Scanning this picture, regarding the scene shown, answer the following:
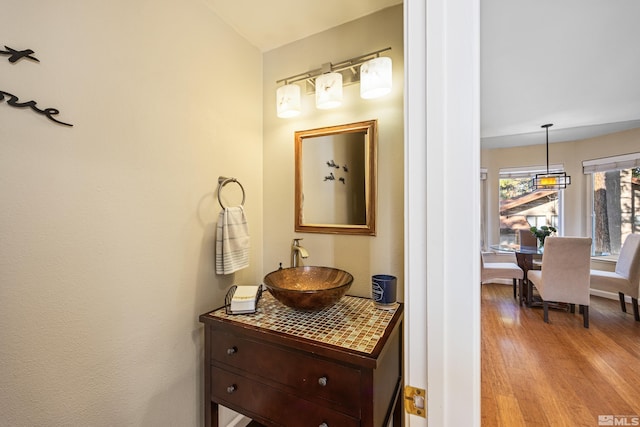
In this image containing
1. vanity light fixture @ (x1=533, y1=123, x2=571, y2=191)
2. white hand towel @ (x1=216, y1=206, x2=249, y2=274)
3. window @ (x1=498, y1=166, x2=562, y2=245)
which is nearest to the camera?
white hand towel @ (x1=216, y1=206, x2=249, y2=274)

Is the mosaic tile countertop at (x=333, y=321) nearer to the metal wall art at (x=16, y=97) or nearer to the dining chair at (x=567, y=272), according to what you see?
the metal wall art at (x=16, y=97)

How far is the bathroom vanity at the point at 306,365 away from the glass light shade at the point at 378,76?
1107 millimetres

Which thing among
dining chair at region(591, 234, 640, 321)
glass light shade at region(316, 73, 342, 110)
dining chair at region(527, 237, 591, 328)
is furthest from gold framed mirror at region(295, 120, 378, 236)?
dining chair at region(591, 234, 640, 321)

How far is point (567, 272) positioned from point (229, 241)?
11.5ft

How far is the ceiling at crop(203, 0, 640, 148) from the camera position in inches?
54.2

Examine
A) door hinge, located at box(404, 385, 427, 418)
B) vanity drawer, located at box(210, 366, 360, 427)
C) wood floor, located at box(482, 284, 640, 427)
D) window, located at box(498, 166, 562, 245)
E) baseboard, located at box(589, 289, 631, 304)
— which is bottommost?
wood floor, located at box(482, 284, 640, 427)

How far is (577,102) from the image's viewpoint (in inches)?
103

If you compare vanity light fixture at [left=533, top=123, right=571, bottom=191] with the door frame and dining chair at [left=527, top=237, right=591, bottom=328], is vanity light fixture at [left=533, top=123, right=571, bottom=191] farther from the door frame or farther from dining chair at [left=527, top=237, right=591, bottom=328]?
the door frame

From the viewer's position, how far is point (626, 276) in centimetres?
266

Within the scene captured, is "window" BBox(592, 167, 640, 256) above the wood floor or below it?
above

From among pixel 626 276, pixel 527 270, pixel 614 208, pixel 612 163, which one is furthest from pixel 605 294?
pixel 612 163

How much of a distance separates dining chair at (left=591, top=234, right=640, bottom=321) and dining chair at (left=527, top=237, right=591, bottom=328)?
0.45m

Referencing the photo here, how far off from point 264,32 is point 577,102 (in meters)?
3.31

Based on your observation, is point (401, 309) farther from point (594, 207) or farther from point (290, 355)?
point (594, 207)
